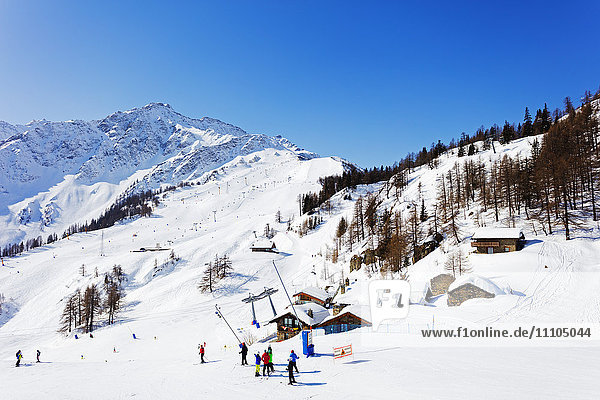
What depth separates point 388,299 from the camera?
38.8m

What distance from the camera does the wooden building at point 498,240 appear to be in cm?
4959

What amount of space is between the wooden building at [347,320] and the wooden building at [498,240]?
919 inches

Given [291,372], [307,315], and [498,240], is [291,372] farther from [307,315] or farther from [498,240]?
[498,240]

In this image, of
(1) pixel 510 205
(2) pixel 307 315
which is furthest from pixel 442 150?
(2) pixel 307 315

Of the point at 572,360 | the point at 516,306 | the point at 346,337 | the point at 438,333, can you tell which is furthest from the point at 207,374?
the point at 516,306

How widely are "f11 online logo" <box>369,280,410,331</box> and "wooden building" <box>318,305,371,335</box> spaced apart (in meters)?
3.76

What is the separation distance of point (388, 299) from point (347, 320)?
6.53m

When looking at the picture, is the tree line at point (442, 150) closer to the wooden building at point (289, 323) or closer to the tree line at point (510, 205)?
the tree line at point (510, 205)

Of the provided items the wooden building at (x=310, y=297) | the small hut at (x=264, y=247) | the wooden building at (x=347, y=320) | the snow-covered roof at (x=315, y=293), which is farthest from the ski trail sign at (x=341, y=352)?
the small hut at (x=264, y=247)

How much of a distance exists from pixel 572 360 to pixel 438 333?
354 inches

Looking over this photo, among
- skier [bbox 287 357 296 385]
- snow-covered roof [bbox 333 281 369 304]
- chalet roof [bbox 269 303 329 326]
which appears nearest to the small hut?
snow-covered roof [bbox 333 281 369 304]

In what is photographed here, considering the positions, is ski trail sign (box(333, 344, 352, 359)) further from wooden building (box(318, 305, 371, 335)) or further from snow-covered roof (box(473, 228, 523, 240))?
snow-covered roof (box(473, 228, 523, 240))

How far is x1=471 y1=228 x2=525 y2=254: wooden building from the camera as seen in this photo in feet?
163

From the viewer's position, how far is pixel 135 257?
108875 mm
